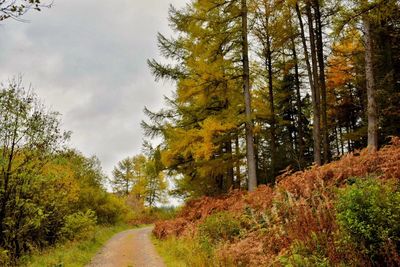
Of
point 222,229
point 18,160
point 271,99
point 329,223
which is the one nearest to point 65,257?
point 18,160

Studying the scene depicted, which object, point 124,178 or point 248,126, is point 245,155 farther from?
point 124,178

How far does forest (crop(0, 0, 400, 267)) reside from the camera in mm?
5781

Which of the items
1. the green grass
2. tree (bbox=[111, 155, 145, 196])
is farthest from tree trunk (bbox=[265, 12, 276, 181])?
tree (bbox=[111, 155, 145, 196])

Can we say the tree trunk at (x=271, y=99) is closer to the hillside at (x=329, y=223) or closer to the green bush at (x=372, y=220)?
the hillside at (x=329, y=223)

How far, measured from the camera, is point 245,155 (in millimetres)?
18797

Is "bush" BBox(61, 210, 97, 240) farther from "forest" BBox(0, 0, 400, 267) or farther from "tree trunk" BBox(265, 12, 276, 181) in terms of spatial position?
"tree trunk" BBox(265, 12, 276, 181)

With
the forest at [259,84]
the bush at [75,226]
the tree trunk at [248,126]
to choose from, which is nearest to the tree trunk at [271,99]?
the forest at [259,84]

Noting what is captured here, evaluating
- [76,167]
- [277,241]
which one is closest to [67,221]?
[76,167]

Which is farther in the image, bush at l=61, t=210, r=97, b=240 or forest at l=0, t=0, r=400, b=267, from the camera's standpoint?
bush at l=61, t=210, r=97, b=240

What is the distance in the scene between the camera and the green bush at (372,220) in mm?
4273

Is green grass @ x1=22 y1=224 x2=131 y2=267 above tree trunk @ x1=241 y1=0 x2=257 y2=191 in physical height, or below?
below

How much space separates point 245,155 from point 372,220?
14.5 metres

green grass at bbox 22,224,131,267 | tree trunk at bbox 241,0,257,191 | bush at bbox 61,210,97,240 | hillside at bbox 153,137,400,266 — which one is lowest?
green grass at bbox 22,224,131,267

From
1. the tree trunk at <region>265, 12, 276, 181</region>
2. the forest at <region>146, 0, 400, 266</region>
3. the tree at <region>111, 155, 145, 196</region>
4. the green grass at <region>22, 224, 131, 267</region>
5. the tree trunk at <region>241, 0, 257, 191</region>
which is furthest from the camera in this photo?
the tree at <region>111, 155, 145, 196</region>
